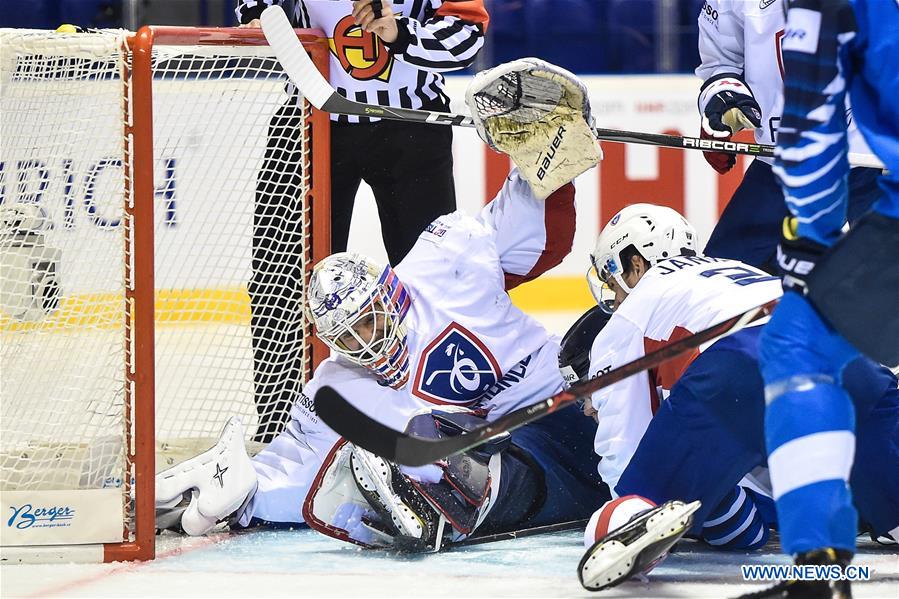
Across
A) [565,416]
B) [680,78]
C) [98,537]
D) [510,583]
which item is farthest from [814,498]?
[680,78]

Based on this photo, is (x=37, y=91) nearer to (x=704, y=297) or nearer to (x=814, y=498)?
(x=704, y=297)

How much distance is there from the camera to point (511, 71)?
101 inches

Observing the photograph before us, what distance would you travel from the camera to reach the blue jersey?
160 centimetres

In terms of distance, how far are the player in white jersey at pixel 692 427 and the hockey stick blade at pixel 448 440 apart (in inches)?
9.2

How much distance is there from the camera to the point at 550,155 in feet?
8.63

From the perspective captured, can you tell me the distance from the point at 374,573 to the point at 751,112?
4.28ft

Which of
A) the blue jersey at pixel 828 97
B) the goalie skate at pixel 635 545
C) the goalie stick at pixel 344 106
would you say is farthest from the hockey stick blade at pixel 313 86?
the blue jersey at pixel 828 97

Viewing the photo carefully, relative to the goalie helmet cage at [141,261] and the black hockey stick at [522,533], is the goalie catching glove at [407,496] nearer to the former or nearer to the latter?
the black hockey stick at [522,533]

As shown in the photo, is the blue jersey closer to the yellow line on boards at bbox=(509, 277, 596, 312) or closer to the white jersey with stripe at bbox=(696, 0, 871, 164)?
the white jersey with stripe at bbox=(696, 0, 871, 164)

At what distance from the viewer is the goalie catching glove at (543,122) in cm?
262

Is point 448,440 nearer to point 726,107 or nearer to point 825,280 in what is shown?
point 825,280

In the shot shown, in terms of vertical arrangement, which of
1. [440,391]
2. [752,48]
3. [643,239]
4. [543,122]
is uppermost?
[752,48]

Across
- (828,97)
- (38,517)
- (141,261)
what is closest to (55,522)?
(38,517)

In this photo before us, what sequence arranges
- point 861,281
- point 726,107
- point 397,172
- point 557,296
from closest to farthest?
1. point 861,281
2. point 726,107
3. point 397,172
4. point 557,296
